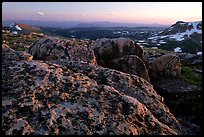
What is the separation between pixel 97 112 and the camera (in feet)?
23.2

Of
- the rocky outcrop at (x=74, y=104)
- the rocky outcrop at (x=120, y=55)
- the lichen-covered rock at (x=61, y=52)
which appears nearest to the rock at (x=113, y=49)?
the rocky outcrop at (x=120, y=55)

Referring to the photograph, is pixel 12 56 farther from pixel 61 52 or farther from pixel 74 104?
pixel 61 52

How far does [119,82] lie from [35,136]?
13.4 feet

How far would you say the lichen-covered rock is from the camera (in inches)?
564

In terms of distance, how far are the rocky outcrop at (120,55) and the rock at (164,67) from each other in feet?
4.90

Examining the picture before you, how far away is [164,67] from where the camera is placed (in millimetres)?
20797

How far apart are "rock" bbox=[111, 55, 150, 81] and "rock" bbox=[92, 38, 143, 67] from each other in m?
2.21

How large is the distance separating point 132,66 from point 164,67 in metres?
5.80

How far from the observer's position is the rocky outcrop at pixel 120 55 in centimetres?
1603

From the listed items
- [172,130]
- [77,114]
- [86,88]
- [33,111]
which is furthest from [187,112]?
[33,111]

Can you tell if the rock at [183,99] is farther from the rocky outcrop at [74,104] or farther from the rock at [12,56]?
the rock at [12,56]

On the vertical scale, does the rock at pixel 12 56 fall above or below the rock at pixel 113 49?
above

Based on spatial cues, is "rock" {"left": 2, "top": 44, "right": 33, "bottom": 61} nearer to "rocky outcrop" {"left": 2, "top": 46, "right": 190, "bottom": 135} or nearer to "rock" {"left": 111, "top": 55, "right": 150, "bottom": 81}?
"rocky outcrop" {"left": 2, "top": 46, "right": 190, "bottom": 135}

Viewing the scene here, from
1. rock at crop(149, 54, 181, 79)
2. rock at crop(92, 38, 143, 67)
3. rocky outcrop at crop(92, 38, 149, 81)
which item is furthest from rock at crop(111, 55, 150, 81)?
rock at crop(149, 54, 181, 79)
